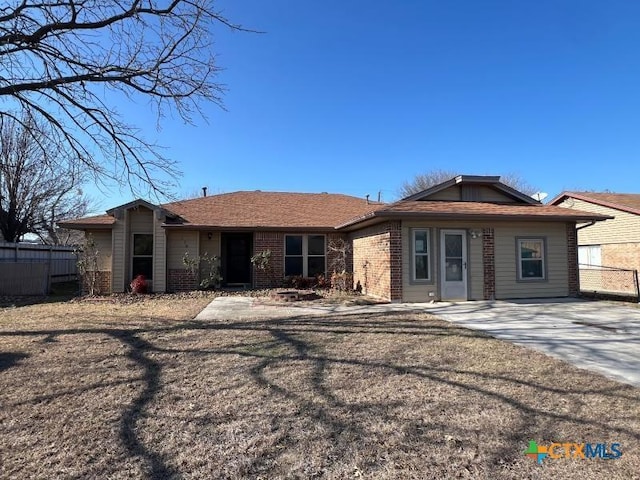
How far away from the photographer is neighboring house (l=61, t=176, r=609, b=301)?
10719 millimetres

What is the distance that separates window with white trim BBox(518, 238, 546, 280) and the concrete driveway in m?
0.88

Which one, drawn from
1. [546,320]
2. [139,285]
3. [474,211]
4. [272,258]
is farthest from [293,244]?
[546,320]

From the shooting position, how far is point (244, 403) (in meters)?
3.80

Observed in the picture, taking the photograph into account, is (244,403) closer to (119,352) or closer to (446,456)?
(446,456)

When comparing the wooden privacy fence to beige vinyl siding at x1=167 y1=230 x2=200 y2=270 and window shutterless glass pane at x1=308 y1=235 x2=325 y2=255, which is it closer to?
beige vinyl siding at x1=167 y1=230 x2=200 y2=270

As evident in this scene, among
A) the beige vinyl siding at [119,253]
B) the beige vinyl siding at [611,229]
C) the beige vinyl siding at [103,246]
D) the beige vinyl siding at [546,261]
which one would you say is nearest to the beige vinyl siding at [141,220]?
the beige vinyl siding at [119,253]

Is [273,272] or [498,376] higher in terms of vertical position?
[273,272]

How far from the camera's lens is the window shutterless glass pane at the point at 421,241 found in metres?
10.7

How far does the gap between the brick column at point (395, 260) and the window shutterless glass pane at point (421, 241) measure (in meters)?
0.51

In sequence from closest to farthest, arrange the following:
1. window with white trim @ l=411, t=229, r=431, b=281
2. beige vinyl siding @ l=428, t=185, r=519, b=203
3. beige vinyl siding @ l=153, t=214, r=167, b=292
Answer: window with white trim @ l=411, t=229, r=431, b=281 < beige vinyl siding @ l=428, t=185, r=519, b=203 < beige vinyl siding @ l=153, t=214, r=167, b=292

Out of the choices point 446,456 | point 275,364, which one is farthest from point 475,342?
point 446,456

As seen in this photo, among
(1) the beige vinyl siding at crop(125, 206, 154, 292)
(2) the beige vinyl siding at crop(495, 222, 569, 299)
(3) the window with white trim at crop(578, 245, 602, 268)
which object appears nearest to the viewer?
(2) the beige vinyl siding at crop(495, 222, 569, 299)

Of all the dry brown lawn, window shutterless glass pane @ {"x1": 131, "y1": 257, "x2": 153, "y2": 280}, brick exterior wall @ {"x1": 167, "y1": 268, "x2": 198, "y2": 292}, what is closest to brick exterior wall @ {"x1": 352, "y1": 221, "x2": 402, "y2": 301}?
the dry brown lawn

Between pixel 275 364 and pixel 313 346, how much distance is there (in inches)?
38.8
